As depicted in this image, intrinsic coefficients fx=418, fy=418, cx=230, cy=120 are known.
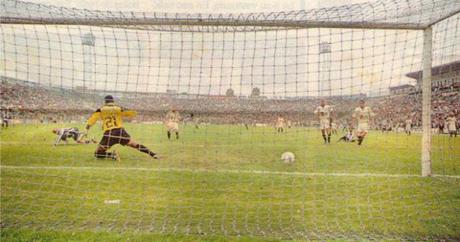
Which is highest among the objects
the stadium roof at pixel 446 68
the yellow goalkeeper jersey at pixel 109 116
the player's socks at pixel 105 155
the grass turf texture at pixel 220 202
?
the stadium roof at pixel 446 68

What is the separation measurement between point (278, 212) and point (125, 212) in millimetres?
1641

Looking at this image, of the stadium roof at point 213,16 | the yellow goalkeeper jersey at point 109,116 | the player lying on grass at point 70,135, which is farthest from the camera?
the player lying on grass at point 70,135

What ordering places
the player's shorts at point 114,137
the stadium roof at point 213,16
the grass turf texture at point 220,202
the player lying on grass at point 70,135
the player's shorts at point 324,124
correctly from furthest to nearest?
the player's shorts at point 324,124, the player lying on grass at point 70,135, the player's shorts at point 114,137, the stadium roof at point 213,16, the grass turf texture at point 220,202

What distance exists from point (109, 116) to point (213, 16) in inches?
155

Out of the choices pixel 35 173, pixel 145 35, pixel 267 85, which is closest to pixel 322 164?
pixel 267 85

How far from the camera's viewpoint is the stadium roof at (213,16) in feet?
15.7

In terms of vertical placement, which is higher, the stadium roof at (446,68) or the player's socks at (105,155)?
the stadium roof at (446,68)

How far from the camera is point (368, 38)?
5.37 metres

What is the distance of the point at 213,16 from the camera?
478cm

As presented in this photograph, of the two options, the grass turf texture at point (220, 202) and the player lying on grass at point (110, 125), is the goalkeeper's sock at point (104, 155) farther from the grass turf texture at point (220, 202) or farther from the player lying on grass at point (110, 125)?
the grass turf texture at point (220, 202)

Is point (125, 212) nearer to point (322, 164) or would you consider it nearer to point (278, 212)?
point (278, 212)

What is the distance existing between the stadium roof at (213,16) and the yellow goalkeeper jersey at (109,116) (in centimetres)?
270

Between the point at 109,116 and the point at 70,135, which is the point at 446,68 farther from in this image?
the point at 70,135

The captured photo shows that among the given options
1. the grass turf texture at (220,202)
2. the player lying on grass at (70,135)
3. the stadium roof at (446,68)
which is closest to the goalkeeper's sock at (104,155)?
the grass turf texture at (220,202)
